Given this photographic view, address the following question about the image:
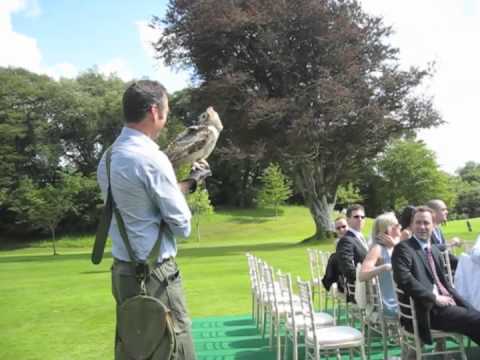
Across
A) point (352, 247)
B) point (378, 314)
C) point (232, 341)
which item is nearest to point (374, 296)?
point (378, 314)

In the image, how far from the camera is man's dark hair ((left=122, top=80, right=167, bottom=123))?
308 cm

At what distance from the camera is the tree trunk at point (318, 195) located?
31.9 metres

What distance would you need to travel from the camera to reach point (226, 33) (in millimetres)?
29328

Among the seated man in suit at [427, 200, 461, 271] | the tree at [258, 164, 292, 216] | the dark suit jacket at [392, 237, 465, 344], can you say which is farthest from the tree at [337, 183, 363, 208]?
the dark suit jacket at [392, 237, 465, 344]

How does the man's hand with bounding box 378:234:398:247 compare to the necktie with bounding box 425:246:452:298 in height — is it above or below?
above

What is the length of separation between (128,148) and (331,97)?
2501 cm

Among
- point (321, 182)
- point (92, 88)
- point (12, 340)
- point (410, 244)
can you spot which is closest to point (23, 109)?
point (92, 88)

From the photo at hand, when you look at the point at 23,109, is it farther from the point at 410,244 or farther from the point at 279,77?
the point at 410,244

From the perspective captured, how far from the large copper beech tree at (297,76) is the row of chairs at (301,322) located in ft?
63.7

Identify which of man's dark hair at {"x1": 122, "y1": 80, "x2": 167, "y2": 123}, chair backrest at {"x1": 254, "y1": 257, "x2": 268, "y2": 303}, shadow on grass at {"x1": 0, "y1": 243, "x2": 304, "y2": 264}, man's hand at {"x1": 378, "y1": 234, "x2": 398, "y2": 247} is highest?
man's dark hair at {"x1": 122, "y1": 80, "x2": 167, "y2": 123}

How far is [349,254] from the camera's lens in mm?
7316

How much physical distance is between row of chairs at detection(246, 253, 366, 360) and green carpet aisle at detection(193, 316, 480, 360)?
0.21m

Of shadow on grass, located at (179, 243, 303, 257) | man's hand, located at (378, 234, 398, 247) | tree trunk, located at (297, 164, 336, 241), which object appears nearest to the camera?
man's hand, located at (378, 234, 398, 247)

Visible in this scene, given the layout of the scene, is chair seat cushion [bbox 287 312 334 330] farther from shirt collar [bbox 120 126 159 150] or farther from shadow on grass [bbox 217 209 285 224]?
shadow on grass [bbox 217 209 285 224]
